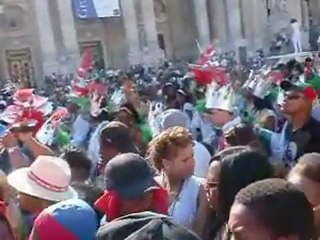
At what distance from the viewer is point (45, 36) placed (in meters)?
32.2

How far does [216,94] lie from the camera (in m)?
7.52

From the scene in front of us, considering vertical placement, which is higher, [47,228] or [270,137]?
[47,228]

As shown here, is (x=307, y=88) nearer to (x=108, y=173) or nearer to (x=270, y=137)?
(x=270, y=137)

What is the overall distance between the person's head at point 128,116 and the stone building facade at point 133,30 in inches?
928

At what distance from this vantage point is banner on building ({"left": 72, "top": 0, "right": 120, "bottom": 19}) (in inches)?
1273

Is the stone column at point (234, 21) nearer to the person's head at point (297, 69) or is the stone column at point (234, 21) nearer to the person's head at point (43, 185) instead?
the person's head at point (297, 69)

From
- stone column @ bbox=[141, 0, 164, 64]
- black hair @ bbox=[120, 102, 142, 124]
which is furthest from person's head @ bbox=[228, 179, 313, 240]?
stone column @ bbox=[141, 0, 164, 64]

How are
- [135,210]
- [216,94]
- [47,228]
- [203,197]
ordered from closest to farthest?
1. [47,228]
2. [135,210]
3. [203,197]
4. [216,94]

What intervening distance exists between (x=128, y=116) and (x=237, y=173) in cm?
437

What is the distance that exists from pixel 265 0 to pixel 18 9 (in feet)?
35.7

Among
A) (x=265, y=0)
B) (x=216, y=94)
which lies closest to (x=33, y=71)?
Answer: (x=265, y=0)

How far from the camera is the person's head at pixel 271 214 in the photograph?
2535mm

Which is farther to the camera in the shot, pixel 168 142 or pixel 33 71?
pixel 33 71

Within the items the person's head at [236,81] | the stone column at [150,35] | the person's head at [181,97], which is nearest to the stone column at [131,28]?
the stone column at [150,35]
